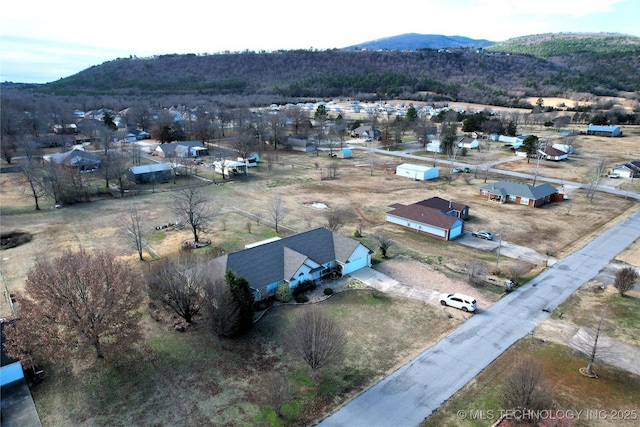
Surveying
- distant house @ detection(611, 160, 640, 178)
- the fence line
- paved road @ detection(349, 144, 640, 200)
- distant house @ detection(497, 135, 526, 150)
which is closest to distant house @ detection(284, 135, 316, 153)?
paved road @ detection(349, 144, 640, 200)

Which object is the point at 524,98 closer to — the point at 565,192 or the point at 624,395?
the point at 565,192

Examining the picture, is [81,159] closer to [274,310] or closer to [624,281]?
[274,310]

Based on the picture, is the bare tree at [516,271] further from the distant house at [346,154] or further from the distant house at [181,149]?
the distant house at [181,149]

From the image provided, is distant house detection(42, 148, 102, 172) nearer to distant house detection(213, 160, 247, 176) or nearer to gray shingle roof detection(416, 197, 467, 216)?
distant house detection(213, 160, 247, 176)

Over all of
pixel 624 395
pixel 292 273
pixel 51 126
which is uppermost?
pixel 51 126

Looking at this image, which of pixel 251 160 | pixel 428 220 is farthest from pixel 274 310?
pixel 251 160

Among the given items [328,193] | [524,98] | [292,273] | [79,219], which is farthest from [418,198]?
[524,98]

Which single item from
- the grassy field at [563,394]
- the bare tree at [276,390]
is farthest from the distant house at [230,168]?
the grassy field at [563,394]
